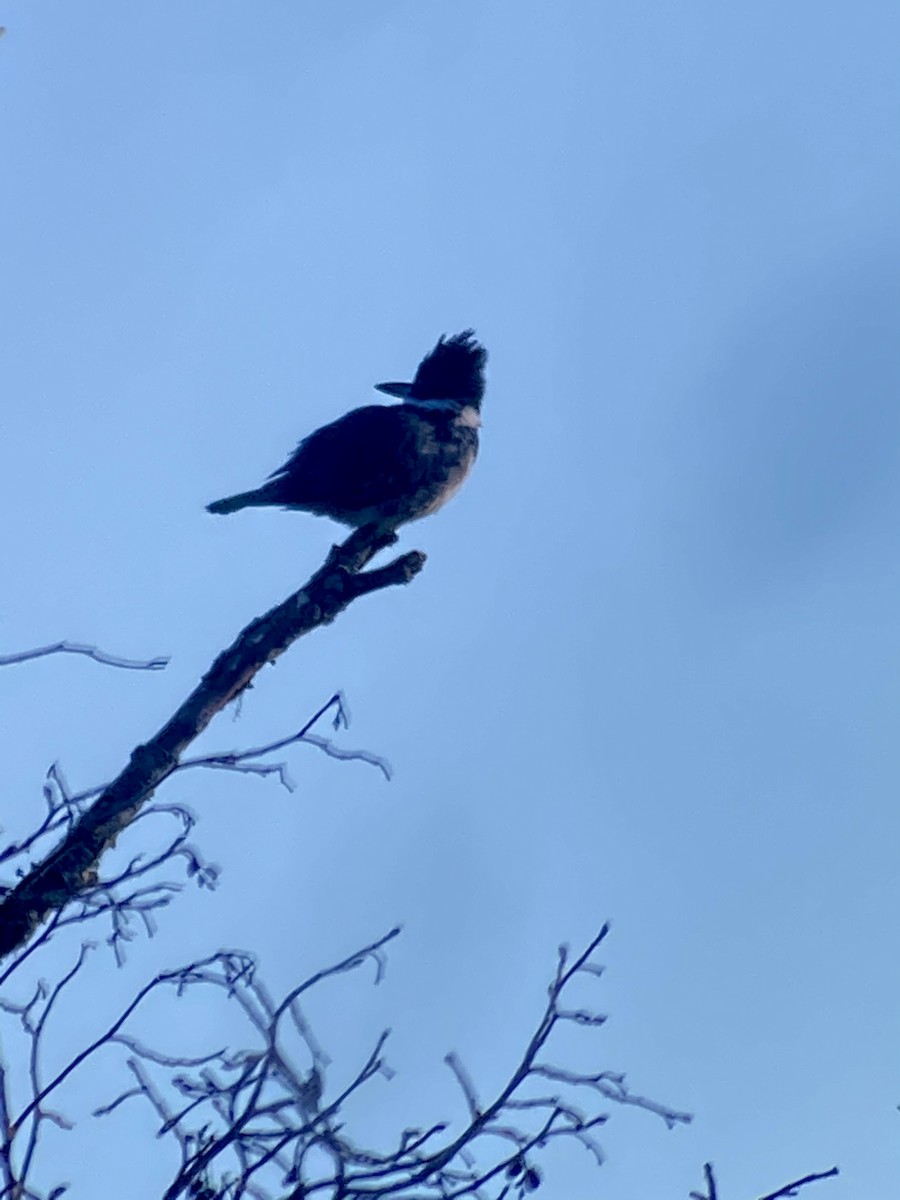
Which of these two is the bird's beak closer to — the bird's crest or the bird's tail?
the bird's crest

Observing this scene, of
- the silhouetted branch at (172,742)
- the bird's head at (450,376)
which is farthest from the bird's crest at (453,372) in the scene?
the silhouetted branch at (172,742)

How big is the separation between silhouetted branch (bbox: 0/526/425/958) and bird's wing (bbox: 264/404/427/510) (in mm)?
1616

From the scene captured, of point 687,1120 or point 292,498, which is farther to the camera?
point 292,498

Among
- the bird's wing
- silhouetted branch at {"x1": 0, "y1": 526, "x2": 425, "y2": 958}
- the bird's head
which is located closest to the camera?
silhouetted branch at {"x1": 0, "y1": 526, "x2": 425, "y2": 958}

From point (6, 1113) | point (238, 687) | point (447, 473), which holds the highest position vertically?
point (447, 473)

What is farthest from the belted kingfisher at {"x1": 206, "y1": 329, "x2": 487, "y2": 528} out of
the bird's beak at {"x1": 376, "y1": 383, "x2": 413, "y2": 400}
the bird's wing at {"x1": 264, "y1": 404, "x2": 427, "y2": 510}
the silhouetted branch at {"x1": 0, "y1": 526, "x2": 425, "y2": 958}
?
the silhouetted branch at {"x1": 0, "y1": 526, "x2": 425, "y2": 958}

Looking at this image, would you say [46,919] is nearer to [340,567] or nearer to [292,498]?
[340,567]

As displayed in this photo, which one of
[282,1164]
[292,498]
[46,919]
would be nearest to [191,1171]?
[282,1164]

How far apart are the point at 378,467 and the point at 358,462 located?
0.12 meters

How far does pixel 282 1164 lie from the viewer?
379 centimetres

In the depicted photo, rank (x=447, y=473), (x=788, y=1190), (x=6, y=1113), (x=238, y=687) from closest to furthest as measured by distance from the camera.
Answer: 1. (x=788, y=1190)
2. (x=6, y=1113)
3. (x=238, y=687)
4. (x=447, y=473)

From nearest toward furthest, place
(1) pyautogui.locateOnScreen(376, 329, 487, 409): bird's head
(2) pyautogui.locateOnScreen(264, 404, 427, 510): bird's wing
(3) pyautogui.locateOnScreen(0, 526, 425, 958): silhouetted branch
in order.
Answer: (3) pyautogui.locateOnScreen(0, 526, 425, 958): silhouetted branch
(2) pyautogui.locateOnScreen(264, 404, 427, 510): bird's wing
(1) pyautogui.locateOnScreen(376, 329, 487, 409): bird's head

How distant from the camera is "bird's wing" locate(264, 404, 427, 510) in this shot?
720 cm

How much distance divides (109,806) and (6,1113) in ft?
3.35
